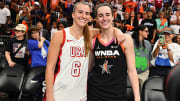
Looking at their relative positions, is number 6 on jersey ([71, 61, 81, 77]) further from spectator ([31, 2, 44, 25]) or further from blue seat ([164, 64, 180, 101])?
spectator ([31, 2, 44, 25])

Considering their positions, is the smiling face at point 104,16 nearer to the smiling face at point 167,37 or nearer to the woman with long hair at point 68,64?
the woman with long hair at point 68,64

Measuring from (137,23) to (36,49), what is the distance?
3612mm

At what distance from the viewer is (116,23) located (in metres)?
7.08

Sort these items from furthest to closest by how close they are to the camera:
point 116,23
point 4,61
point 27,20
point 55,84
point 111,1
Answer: point 111,1, point 27,20, point 116,23, point 4,61, point 55,84

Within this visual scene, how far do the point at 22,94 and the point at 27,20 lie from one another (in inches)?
192

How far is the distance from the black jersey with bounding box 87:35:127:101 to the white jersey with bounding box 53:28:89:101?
0.14 m

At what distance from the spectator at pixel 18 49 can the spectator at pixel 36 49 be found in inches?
6.3


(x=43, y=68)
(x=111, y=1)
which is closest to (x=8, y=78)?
(x=43, y=68)

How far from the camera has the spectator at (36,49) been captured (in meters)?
4.86

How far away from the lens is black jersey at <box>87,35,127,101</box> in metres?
2.32

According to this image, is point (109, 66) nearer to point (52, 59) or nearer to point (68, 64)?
point (68, 64)

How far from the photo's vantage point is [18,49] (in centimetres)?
498

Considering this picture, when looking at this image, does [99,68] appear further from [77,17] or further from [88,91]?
[77,17]

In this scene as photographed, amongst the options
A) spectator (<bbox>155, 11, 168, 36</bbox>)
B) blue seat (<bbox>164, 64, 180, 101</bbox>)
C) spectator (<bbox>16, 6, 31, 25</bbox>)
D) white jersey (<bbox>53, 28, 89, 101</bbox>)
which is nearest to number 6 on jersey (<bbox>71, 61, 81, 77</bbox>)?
white jersey (<bbox>53, 28, 89, 101</bbox>)
